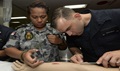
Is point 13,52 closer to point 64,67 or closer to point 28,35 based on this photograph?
point 28,35

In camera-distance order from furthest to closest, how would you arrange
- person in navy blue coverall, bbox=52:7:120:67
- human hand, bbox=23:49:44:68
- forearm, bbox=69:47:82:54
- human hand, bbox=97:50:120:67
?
forearm, bbox=69:47:82:54 < person in navy blue coverall, bbox=52:7:120:67 < human hand, bbox=23:49:44:68 < human hand, bbox=97:50:120:67

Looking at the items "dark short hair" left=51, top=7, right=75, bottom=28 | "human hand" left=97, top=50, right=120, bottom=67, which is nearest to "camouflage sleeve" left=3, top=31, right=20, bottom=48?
"dark short hair" left=51, top=7, right=75, bottom=28

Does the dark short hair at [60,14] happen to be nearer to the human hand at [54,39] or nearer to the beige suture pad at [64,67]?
the human hand at [54,39]

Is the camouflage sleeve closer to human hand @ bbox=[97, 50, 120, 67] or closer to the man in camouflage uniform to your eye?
the man in camouflage uniform

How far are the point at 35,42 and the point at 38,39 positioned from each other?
1.2 inches

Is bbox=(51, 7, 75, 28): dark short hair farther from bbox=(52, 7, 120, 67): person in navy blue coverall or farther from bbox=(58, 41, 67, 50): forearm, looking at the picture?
bbox=(58, 41, 67, 50): forearm

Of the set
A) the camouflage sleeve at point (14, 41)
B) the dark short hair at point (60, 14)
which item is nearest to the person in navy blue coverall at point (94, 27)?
the dark short hair at point (60, 14)

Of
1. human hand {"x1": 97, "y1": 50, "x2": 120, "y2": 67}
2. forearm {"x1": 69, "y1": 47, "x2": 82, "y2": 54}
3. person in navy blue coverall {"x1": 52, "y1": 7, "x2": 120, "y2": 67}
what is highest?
person in navy blue coverall {"x1": 52, "y1": 7, "x2": 120, "y2": 67}

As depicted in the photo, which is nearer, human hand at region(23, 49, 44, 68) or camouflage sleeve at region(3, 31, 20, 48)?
human hand at region(23, 49, 44, 68)

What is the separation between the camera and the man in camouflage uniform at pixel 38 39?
4.50ft

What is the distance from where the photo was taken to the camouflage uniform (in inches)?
54.1

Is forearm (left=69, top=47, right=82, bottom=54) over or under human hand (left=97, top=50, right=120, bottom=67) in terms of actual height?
under

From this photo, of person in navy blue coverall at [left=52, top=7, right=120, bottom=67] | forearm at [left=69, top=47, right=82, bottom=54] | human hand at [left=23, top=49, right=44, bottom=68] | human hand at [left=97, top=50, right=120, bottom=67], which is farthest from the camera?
forearm at [left=69, top=47, right=82, bottom=54]

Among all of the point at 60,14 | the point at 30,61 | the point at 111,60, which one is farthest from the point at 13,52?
the point at 111,60
